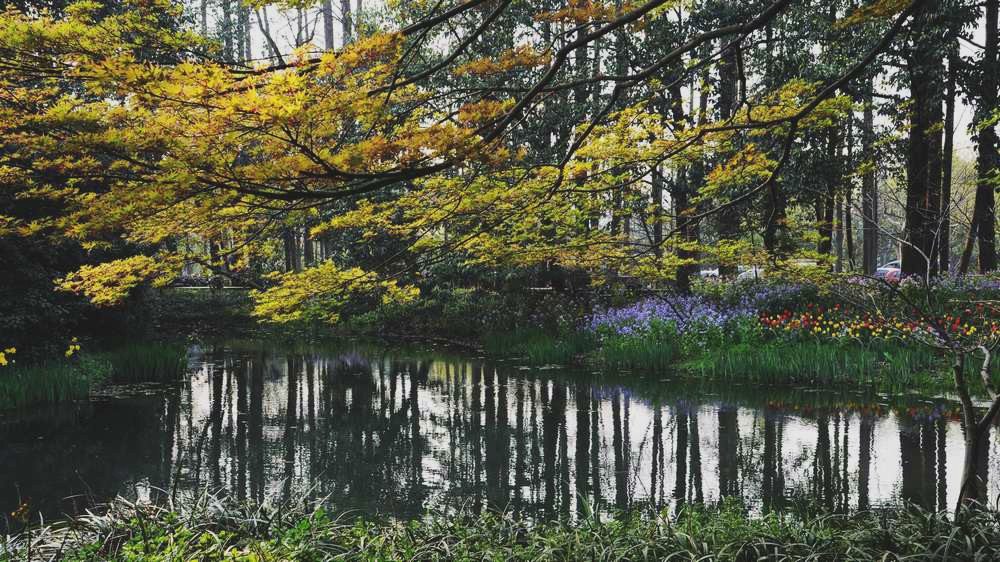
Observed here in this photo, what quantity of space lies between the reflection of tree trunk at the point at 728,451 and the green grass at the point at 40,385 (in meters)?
7.64

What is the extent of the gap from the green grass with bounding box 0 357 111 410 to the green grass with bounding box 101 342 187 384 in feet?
3.46

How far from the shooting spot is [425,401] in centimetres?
928

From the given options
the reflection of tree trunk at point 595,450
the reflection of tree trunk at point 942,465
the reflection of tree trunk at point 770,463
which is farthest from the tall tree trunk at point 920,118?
the reflection of tree trunk at point 595,450

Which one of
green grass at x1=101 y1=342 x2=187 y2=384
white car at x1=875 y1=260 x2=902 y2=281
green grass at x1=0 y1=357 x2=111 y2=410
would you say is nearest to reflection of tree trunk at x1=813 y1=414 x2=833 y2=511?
green grass at x1=0 y1=357 x2=111 y2=410

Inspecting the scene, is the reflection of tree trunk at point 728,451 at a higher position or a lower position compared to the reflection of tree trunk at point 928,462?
lower

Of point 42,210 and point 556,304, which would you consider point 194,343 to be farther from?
point 556,304

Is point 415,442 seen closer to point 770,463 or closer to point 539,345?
point 770,463

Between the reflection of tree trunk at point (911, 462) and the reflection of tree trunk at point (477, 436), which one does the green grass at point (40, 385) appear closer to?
the reflection of tree trunk at point (477, 436)

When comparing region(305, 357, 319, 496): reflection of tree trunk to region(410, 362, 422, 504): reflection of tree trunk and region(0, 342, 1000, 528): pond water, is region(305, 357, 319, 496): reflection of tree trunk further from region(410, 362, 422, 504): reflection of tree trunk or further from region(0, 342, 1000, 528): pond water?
region(410, 362, 422, 504): reflection of tree trunk

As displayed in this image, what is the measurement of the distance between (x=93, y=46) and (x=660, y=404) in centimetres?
712

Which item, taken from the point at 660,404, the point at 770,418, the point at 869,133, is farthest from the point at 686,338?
the point at 869,133

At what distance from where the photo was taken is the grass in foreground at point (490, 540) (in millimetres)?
3230

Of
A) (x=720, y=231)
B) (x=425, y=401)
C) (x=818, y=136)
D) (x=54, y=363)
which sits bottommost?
(x=425, y=401)

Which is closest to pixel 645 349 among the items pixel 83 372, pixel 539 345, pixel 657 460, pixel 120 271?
pixel 539 345
